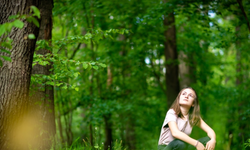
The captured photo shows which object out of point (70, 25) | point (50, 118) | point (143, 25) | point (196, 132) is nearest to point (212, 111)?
point (196, 132)

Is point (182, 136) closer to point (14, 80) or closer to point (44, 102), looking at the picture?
point (14, 80)

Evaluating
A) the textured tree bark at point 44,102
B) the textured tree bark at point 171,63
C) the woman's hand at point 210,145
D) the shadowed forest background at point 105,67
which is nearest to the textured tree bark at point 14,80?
the shadowed forest background at point 105,67

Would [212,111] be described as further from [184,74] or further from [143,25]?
[143,25]

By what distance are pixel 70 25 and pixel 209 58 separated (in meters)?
5.54

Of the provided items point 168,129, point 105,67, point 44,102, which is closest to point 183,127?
point 168,129

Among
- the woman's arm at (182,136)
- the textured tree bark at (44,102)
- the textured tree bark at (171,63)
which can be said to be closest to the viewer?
the woman's arm at (182,136)

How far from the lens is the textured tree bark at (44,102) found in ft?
12.4

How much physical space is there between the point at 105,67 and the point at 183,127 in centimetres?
317

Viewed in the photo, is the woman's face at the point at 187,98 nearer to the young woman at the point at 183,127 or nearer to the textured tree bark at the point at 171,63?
the young woman at the point at 183,127

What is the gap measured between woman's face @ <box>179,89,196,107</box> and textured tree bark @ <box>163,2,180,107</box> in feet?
12.3

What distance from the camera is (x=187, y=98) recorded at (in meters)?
3.24

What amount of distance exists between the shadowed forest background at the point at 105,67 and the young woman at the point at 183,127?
25.0 inches

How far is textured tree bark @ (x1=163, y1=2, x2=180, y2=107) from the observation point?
705 centimetres

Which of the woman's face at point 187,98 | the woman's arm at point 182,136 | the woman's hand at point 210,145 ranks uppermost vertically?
the woman's face at point 187,98
